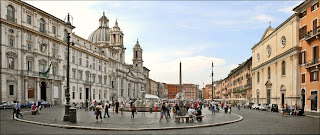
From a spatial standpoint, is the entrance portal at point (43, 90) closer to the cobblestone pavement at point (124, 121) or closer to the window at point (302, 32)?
the cobblestone pavement at point (124, 121)

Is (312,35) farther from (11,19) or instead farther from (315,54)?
(11,19)

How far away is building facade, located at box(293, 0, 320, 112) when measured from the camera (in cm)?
3189

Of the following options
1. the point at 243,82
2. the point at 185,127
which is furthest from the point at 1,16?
the point at 243,82

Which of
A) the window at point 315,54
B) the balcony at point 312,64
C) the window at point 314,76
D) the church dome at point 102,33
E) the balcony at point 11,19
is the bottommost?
the window at point 314,76

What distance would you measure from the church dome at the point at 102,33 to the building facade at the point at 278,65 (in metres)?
49.8

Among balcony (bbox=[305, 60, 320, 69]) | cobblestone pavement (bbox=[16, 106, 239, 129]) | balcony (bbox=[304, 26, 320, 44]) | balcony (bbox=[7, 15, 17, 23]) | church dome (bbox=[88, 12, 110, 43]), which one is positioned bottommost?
cobblestone pavement (bbox=[16, 106, 239, 129])

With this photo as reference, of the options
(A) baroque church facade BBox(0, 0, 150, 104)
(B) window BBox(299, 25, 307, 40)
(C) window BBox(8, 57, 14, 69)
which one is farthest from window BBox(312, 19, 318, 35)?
(C) window BBox(8, 57, 14, 69)

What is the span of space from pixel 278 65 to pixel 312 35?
11.4 metres

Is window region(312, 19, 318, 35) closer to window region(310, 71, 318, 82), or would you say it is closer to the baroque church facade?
window region(310, 71, 318, 82)

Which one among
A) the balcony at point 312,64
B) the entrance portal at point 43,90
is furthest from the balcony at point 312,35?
the entrance portal at point 43,90

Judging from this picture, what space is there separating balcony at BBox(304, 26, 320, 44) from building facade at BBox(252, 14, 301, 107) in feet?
7.73

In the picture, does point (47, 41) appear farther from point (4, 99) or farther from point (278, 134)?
point (278, 134)

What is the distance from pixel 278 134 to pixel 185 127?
Answer: 16.9 feet

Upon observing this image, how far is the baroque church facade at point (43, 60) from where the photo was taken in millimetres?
38812
